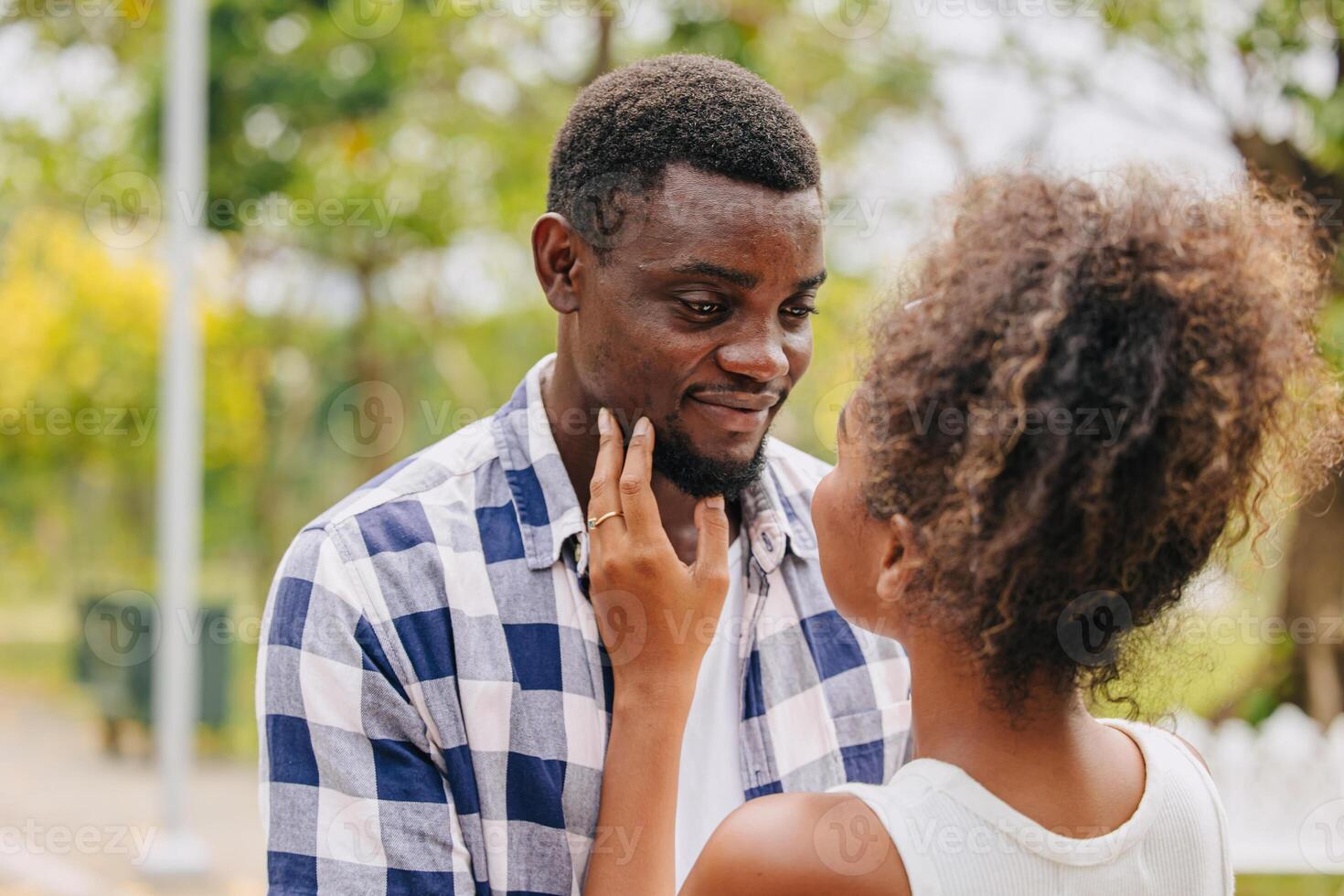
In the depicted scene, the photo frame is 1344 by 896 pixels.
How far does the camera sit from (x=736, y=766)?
2121 millimetres

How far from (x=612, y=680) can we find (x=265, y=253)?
1187 cm

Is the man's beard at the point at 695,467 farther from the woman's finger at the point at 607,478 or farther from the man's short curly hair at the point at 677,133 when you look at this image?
the man's short curly hair at the point at 677,133

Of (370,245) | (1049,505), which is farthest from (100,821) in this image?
(1049,505)

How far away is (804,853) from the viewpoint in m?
1.38

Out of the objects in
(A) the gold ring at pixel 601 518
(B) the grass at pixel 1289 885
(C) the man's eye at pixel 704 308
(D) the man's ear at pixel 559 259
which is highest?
(D) the man's ear at pixel 559 259

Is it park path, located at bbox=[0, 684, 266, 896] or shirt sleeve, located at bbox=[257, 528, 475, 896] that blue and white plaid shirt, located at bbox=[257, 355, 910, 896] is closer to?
shirt sleeve, located at bbox=[257, 528, 475, 896]

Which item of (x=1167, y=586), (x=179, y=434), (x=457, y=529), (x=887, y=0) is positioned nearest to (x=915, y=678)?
(x=1167, y=586)

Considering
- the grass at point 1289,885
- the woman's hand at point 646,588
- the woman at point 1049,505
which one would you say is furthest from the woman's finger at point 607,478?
the grass at point 1289,885

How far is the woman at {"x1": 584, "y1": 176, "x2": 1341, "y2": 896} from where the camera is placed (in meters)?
1.34

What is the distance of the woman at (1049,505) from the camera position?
1.34m

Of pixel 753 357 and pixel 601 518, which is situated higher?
pixel 753 357

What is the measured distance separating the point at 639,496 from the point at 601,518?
7 centimetres

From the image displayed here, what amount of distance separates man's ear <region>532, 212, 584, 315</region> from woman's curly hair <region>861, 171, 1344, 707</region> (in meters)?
0.85

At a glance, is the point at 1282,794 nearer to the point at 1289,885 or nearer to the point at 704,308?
the point at 1289,885
